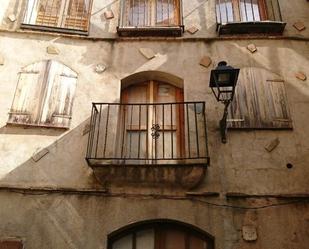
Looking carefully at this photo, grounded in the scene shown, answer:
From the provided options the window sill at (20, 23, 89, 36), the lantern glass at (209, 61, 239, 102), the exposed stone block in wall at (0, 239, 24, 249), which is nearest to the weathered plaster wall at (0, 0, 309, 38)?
the window sill at (20, 23, 89, 36)

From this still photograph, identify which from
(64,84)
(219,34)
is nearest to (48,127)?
(64,84)

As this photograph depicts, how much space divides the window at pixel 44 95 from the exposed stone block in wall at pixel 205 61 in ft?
8.47

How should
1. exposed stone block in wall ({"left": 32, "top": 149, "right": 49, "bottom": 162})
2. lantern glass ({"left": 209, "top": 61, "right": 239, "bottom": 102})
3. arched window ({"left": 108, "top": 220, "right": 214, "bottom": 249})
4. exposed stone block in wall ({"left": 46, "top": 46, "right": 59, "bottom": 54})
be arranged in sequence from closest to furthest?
lantern glass ({"left": 209, "top": 61, "right": 239, "bottom": 102}), arched window ({"left": 108, "top": 220, "right": 214, "bottom": 249}), exposed stone block in wall ({"left": 32, "top": 149, "right": 49, "bottom": 162}), exposed stone block in wall ({"left": 46, "top": 46, "right": 59, "bottom": 54})

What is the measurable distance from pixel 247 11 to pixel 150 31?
2.40m

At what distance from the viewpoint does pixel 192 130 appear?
23.1 feet

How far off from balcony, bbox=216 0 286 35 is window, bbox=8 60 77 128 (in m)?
3.45

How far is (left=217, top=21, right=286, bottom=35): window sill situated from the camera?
8.10 m

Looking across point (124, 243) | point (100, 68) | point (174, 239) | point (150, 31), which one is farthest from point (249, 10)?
point (124, 243)

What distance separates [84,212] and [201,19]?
494cm

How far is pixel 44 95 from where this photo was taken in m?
7.35

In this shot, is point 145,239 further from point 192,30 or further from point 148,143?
point 192,30

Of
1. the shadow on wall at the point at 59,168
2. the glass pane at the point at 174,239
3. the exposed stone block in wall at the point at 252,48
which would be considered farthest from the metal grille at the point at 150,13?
the glass pane at the point at 174,239

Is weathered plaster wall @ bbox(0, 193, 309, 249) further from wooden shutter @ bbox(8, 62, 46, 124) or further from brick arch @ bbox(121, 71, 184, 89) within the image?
brick arch @ bbox(121, 71, 184, 89)

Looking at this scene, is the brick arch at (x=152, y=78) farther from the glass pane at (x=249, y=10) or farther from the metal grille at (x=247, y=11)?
the glass pane at (x=249, y=10)
